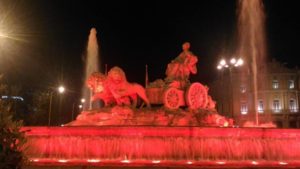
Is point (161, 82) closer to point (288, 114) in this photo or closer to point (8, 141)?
point (8, 141)

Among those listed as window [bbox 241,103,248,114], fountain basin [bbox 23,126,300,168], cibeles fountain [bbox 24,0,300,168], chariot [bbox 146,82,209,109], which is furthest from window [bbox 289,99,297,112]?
fountain basin [bbox 23,126,300,168]

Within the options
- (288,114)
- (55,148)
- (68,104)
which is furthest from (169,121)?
(288,114)

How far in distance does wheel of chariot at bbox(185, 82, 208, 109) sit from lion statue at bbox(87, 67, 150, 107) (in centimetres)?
199

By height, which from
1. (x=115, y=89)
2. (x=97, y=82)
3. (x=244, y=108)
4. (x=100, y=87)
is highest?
(x=244, y=108)

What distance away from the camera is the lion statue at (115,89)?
56.4 feet

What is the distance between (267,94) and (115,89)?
58665 millimetres

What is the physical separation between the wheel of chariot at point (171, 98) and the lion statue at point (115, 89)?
0.97m

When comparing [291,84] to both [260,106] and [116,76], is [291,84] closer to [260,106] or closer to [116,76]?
[260,106]

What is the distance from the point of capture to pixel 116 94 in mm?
17234

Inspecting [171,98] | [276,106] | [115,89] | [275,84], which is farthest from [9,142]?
[275,84]

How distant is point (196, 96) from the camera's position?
700 inches

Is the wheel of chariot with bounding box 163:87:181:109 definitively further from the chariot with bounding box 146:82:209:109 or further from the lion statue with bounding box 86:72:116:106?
the lion statue with bounding box 86:72:116:106

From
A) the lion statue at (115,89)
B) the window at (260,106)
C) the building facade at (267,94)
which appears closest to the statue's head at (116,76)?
the lion statue at (115,89)

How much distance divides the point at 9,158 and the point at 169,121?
1079cm
